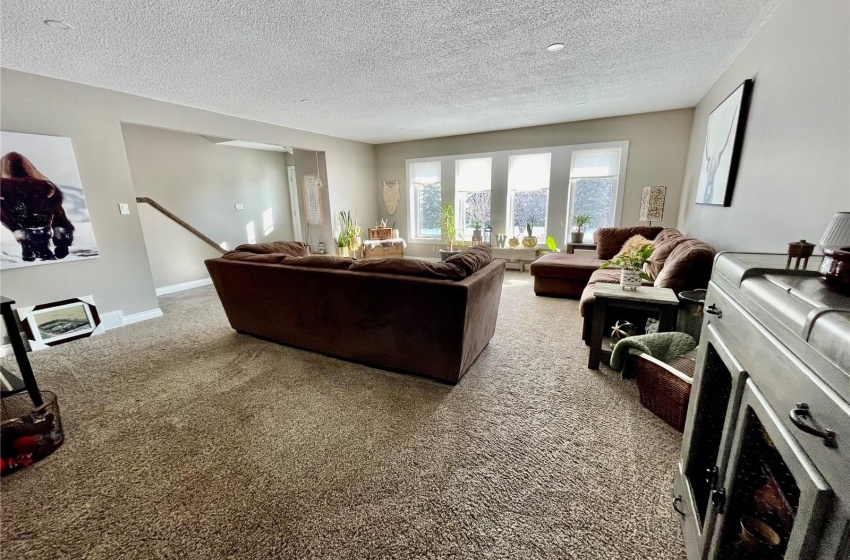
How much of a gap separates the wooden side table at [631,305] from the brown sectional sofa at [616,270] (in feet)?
0.77

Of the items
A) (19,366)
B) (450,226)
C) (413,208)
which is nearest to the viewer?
(19,366)

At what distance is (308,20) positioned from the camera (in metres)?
2.08

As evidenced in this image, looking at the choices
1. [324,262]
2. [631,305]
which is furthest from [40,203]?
[631,305]

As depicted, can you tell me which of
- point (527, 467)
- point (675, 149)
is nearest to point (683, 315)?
point (527, 467)

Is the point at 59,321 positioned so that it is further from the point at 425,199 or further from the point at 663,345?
the point at 425,199

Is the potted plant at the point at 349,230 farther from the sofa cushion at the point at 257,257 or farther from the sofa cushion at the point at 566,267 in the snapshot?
the sofa cushion at the point at 566,267

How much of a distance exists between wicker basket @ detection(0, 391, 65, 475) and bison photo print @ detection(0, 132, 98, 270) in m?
1.98

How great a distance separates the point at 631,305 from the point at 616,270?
5.01ft

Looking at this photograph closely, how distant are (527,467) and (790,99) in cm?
248

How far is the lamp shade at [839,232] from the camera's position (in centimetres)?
84

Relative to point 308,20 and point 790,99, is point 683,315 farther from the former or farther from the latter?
point 308,20

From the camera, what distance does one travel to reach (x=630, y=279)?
233 centimetres

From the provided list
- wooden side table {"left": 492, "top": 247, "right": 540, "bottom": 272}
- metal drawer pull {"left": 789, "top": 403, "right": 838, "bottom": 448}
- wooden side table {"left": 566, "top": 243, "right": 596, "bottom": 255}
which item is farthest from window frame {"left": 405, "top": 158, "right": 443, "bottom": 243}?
metal drawer pull {"left": 789, "top": 403, "right": 838, "bottom": 448}

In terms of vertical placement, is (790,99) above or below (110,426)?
above
